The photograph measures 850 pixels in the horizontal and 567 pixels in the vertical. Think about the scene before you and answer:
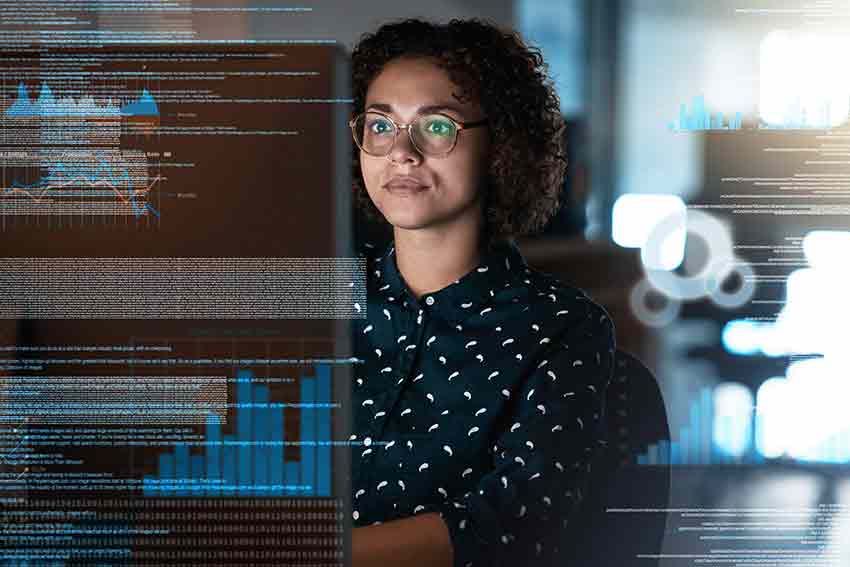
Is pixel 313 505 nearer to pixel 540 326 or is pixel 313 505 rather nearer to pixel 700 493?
pixel 540 326

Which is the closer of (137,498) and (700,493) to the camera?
(137,498)

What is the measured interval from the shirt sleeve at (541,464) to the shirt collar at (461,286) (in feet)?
0.35

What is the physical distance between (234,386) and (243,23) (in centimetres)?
45

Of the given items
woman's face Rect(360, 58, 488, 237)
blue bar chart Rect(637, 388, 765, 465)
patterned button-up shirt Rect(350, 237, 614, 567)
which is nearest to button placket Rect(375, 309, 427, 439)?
patterned button-up shirt Rect(350, 237, 614, 567)

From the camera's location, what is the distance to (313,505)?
41.2 inches

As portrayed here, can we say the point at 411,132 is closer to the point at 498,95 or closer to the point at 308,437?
the point at 498,95

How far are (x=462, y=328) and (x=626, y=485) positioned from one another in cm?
30

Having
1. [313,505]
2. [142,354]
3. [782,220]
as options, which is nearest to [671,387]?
[782,220]

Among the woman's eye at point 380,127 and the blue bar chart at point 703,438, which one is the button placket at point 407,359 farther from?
the blue bar chart at point 703,438

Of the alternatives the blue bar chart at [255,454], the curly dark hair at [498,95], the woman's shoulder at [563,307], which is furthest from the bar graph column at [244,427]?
the woman's shoulder at [563,307]

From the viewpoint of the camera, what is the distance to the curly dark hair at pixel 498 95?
4.01 ft

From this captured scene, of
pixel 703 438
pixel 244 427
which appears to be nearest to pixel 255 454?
pixel 244 427

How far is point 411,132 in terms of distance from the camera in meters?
1.19

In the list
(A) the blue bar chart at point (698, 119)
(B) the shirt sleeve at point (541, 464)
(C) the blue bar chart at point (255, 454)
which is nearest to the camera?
(C) the blue bar chart at point (255, 454)
